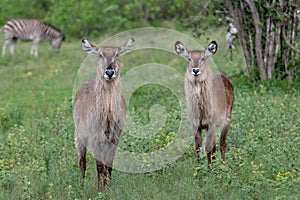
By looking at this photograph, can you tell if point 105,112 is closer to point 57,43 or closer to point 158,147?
point 158,147

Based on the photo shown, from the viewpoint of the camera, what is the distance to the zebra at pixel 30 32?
1756cm

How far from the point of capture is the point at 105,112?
20.1 feet

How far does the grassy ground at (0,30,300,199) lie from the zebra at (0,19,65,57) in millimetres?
5729

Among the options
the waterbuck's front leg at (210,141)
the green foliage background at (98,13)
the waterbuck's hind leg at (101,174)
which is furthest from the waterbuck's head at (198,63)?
the green foliage background at (98,13)

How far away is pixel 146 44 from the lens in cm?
1702

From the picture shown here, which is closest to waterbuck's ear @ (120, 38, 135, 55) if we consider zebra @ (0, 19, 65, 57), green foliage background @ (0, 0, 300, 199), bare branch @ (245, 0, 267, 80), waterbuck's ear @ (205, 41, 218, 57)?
waterbuck's ear @ (205, 41, 218, 57)

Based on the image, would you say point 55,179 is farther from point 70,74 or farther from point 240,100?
point 70,74

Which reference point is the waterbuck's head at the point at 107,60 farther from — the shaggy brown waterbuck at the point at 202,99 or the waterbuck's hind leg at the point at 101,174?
the shaggy brown waterbuck at the point at 202,99

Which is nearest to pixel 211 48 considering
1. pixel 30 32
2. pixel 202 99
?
pixel 202 99

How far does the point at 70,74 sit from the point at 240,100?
511 centimetres

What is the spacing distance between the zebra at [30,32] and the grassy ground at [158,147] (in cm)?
573

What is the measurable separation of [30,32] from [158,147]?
475 inches

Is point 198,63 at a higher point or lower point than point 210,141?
higher

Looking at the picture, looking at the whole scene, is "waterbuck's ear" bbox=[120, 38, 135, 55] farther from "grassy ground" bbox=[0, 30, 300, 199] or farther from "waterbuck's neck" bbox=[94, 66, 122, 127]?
"grassy ground" bbox=[0, 30, 300, 199]
